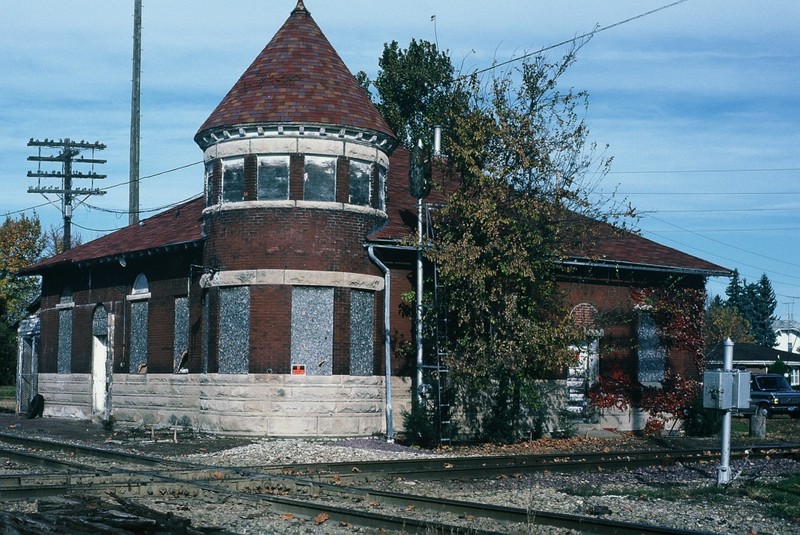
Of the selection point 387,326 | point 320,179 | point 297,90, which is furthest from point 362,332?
point 297,90

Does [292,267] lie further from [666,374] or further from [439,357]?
[666,374]

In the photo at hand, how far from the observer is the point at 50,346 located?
35.3m

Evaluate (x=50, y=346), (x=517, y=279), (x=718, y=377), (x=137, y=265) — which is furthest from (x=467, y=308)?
(x=50, y=346)

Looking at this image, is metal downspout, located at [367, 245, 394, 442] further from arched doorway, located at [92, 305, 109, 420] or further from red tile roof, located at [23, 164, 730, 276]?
arched doorway, located at [92, 305, 109, 420]

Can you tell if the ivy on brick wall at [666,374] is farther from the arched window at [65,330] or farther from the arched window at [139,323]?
the arched window at [65,330]

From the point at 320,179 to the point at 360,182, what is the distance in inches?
44.5

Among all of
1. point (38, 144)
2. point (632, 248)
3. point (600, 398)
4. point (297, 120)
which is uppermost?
point (38, 144)

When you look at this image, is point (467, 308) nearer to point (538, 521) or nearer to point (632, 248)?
point (632, 248)

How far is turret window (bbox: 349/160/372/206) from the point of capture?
25.7 metres

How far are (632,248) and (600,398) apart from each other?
5037mm

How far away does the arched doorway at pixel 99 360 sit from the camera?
32.4 m

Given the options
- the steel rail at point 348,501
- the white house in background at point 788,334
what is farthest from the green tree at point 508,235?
the white house in background at point 788,334

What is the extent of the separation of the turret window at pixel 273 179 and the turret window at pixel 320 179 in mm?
488

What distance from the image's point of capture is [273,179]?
2509cm
